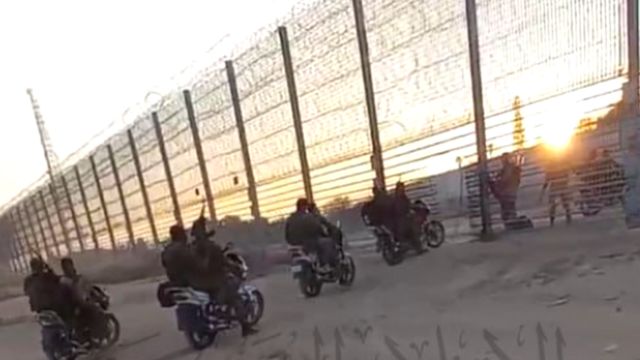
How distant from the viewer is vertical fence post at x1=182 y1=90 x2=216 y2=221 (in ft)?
48.9

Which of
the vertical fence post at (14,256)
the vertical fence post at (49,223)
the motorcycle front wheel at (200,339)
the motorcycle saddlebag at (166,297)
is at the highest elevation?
the motorcycle saddlebag at (166,297)

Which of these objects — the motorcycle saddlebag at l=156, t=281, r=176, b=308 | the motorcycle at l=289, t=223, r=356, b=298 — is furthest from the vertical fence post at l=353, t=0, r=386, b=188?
the motorcycle saddlebag at l=156, t=281, r=176, b=308

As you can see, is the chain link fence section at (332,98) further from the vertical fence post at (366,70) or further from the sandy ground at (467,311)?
the sandy ground at (467,311)

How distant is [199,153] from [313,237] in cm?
583

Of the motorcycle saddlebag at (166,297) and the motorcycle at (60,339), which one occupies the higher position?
the motorcycle saddlebag at (166,297)

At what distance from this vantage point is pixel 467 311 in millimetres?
7000

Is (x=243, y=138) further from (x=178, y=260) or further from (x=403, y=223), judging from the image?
(x=178, y=260)

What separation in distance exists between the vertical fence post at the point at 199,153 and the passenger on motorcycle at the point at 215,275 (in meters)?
6.66

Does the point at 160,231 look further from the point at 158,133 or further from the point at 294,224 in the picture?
the point at 294,224

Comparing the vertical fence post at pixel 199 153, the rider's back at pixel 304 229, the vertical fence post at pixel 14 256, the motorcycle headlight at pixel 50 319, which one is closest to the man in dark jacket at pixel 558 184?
the rider's back at pixel 304 229

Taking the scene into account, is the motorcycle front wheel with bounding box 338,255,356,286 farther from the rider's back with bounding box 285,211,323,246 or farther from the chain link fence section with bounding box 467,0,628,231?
the chain link fence section with bounding box 467,0,628,231

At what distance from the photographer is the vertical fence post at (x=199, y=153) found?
587 inches

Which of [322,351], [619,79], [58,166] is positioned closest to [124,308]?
[322,351]

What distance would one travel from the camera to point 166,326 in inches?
416
